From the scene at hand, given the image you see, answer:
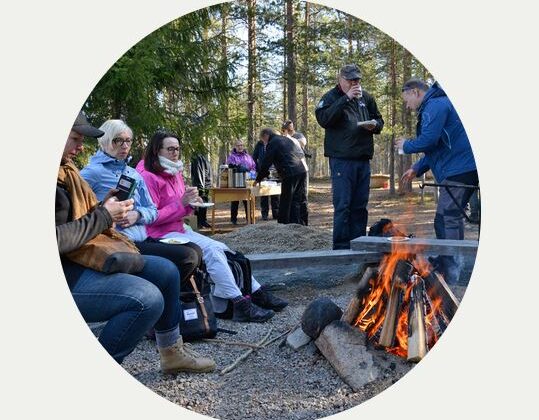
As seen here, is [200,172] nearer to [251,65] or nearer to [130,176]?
[130,176]

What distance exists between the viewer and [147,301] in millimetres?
2578

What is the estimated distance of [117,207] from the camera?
262 cm

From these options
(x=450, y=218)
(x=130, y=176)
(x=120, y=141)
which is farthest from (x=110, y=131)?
(x=450, y=218)

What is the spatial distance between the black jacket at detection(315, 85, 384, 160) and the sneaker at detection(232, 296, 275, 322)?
2.63 feet

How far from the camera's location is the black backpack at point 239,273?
3.07 m

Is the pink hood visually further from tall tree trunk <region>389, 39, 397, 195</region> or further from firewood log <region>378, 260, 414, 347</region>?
firewood log <region>378, 260, 414, 347</region>

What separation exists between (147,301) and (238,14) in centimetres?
137

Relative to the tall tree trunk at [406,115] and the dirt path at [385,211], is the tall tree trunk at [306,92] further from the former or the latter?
the tall tree trunk at [406,115]

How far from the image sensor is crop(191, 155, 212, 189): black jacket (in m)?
2.96

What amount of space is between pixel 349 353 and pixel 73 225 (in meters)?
1.34

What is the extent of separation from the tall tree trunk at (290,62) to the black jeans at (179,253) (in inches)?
30.2

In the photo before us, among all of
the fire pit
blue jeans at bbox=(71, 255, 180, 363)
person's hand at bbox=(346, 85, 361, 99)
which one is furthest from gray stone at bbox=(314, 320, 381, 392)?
person's hand at bbox=(346, 85, 361, 99)

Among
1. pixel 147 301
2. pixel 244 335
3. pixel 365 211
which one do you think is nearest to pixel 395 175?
pixel 365 211

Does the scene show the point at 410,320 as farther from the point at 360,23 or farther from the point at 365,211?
the point at 360,23
